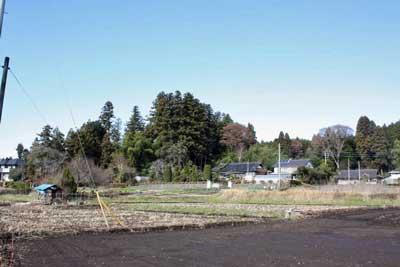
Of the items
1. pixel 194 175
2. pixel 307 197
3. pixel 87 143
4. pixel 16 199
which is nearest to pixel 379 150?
pixel 194 175

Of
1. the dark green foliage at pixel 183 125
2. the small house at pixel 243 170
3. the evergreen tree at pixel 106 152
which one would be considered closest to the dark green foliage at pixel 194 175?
the dark green foliage at pixel 183 125

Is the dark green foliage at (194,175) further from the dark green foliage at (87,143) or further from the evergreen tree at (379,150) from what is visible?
the evergreen tree at (379,150)

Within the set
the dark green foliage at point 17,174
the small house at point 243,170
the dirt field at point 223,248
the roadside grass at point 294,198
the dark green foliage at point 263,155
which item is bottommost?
the roadside grass at point 294,198

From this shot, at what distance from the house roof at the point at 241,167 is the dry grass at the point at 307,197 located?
32.8m

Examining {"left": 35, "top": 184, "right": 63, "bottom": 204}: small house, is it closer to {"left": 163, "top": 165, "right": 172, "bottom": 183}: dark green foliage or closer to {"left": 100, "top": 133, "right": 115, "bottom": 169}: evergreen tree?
{"left": 163, "top": 165, "right": 172, "bottom": 183}: dark green foliage

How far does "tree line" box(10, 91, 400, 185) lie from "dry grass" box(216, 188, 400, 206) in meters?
19.5

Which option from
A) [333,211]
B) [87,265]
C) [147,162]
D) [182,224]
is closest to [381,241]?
[182,224]

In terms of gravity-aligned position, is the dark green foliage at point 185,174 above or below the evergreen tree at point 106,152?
below

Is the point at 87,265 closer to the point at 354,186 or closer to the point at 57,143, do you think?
the point at 354,186

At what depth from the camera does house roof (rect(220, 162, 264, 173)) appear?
66.8 m

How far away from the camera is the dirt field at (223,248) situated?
8.02 meters

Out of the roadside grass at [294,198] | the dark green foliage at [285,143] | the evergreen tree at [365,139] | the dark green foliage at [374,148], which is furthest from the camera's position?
the dark green foliage at [285,143]

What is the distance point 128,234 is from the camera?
1233 centimetres

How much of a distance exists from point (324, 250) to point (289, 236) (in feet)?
9.03
